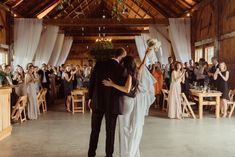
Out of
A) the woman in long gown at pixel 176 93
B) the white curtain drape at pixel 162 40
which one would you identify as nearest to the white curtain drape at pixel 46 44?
the white curtain drape at pixel 162 40

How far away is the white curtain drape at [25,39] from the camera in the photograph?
1345 cm

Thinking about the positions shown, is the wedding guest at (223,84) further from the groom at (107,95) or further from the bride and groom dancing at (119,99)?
the groom at (107,95)

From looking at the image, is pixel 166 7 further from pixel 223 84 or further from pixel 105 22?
pixel 223 84

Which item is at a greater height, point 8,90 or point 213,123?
point 8,90

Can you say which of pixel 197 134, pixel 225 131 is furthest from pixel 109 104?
pixel 225 131

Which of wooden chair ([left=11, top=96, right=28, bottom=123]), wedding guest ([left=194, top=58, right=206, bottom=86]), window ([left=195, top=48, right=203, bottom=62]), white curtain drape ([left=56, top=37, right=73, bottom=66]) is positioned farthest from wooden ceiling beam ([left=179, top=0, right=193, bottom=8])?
wooden chair ([left=11, top=96, right=28, bottom=123])

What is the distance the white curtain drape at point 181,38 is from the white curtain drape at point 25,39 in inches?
197

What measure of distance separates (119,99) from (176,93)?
490 cm

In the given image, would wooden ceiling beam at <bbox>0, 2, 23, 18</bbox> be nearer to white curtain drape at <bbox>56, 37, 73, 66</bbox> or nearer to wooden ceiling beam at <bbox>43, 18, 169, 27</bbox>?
wooden ceiling beam at <bbox>43, 18, 169, 27</bbox>

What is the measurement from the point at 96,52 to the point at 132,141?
1.40 metres

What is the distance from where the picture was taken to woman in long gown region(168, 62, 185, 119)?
9242 mm

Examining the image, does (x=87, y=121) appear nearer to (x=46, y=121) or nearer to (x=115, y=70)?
(x=46, y=121)

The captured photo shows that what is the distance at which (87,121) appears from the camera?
28.9 ft

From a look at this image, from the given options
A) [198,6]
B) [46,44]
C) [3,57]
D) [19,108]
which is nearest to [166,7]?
[198,6]
